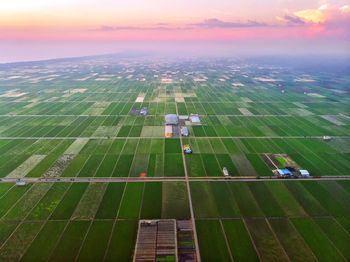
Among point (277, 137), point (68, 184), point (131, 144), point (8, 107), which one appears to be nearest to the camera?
point (68, 184)

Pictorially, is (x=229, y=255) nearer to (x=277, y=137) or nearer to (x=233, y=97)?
(x=277, y=137)

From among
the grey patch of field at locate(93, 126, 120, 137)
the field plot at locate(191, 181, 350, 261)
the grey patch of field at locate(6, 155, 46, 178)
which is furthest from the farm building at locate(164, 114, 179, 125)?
the grey patch of field at locate(6, 155, 46, 178)

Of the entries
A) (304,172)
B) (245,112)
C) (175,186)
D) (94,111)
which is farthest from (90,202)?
(245,112)

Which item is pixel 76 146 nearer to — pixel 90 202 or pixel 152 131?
pixel 152 131

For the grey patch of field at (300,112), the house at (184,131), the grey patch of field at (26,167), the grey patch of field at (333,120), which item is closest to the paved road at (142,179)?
the grey patch of field at (26,167)

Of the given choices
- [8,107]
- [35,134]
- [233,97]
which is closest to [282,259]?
[35,134]

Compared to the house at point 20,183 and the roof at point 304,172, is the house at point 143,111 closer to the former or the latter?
the house at point 20,183
